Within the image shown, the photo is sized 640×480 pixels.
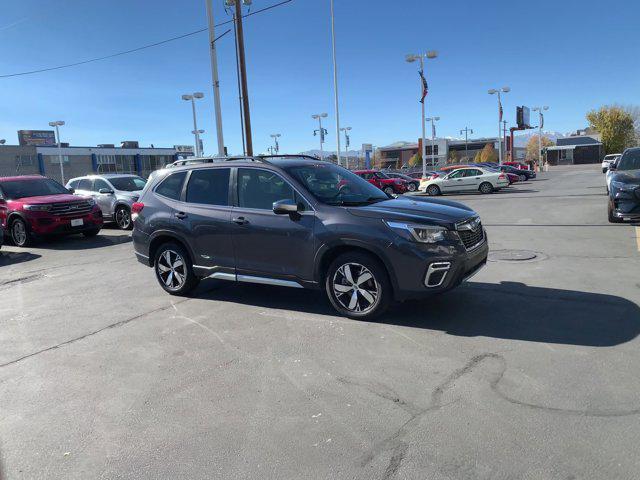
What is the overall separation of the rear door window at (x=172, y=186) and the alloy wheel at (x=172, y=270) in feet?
2.56

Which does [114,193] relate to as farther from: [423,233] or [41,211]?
[423,233]

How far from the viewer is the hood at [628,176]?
1090cm

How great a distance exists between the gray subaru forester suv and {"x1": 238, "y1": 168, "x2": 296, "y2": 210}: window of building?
989 centimetres

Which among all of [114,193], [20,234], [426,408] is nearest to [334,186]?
[426,408]

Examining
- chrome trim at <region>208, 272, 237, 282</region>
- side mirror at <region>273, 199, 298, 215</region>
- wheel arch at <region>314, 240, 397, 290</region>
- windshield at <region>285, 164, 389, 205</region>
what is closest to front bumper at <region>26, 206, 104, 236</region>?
chrome trim at <region>208, 272, 237, 282</region>

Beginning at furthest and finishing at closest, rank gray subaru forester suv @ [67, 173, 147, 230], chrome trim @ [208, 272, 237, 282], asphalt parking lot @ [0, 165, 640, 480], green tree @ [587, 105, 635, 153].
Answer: green tree @ [587, 105, 635, 153] → gray subaru forester suv @ [67, 173, 147, 230] → chrome trim @ [208, 272, 237, 282] → asphalt parking lot @ [0, 165, 640, 480]

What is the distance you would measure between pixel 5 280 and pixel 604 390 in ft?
30.3

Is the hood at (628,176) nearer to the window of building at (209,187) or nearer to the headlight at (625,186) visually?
the headlight at (625,186)

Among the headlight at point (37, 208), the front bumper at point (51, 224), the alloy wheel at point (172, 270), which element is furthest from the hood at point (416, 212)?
the headlight at point (37, 208)

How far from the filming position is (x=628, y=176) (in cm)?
1107

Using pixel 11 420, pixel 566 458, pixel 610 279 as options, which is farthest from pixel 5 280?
pixel 610 279

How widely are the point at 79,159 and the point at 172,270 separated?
228ft

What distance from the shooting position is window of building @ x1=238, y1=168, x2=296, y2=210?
576 cm

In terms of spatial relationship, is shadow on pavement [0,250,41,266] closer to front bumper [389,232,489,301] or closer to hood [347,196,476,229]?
hood [347,196,476,229]
